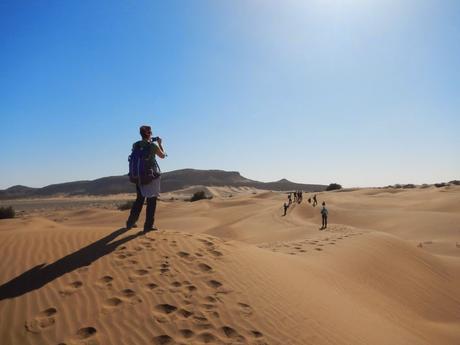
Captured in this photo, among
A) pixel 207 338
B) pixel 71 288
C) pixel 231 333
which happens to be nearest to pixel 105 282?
pixel 71 288

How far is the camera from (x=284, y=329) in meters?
4.58

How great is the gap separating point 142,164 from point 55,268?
242cm

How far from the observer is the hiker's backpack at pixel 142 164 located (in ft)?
23.4

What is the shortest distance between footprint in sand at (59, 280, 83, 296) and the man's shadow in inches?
13.5

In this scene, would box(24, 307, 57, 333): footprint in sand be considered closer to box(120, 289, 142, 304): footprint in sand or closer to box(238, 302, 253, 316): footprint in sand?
box(120, 289, 142, 304): footprint in sand

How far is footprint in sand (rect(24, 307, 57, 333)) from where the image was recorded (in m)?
4.20

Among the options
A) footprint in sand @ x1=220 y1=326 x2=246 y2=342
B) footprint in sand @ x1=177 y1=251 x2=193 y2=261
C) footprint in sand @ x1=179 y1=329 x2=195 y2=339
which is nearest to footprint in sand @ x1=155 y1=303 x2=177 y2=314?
footprint in sand @ x1=179 y1=329 x2=195 y2=339

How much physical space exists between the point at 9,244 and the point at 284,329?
479cm

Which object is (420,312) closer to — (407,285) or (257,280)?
(407,285)

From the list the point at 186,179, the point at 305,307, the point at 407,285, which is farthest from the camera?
the point at 186,179

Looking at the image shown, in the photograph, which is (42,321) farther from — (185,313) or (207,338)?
(207,338)

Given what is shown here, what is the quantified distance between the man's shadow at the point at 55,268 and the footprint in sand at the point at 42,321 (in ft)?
2.09

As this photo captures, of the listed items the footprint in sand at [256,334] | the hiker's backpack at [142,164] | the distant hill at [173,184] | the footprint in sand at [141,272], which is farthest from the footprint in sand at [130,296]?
the distant hill at [173,184]

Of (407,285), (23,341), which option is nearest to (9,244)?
(23,341)
